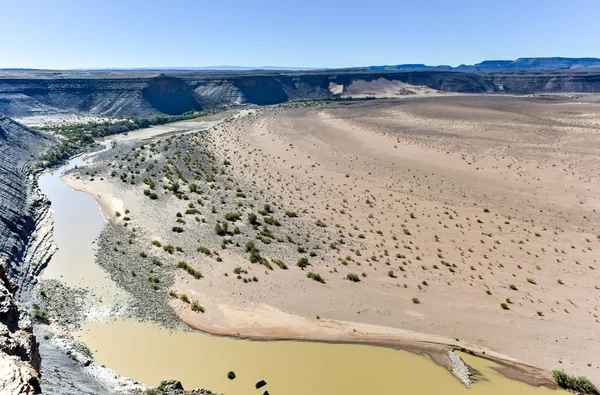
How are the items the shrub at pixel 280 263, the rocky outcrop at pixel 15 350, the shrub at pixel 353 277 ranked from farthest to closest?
the shrub at pixel 280 263 → the shrub at pixel 353 277 → the rocky outcrop at pixel 15 350

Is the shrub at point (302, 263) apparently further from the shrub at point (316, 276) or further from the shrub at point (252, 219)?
the shrub at point (252, 219)

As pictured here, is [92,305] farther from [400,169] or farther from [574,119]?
[574,119]

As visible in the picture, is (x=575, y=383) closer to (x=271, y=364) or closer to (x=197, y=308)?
(x=271, y=364)

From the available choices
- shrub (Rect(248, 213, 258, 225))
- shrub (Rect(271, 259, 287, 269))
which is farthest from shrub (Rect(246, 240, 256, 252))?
shrub (Rect(248, 213, 258, 225))

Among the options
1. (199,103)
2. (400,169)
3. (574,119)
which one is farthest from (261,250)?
(199,103)

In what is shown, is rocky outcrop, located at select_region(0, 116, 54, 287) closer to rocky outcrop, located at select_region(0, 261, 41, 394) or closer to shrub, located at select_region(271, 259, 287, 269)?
rocky outcrop, located at select_region(0, 261, 41, 394)

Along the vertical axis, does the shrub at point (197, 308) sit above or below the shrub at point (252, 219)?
below

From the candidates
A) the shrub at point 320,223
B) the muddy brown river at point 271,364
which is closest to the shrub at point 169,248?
the muddy brown river at point 271,364
